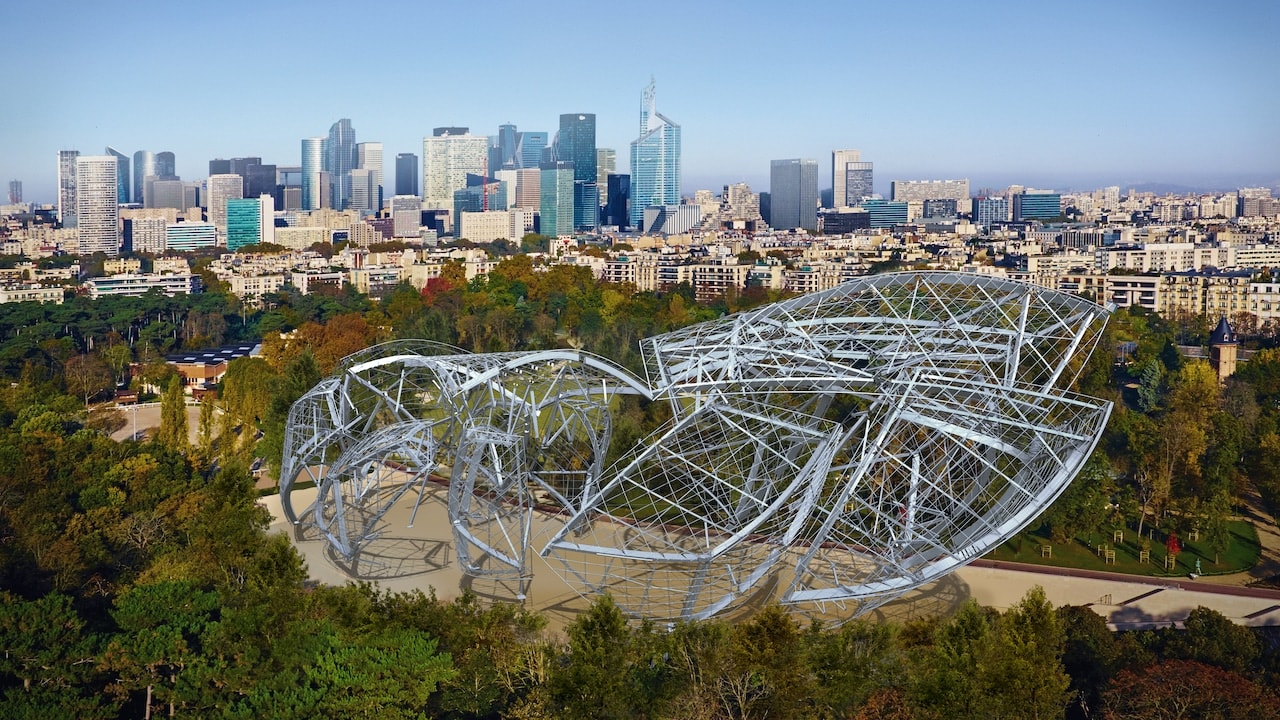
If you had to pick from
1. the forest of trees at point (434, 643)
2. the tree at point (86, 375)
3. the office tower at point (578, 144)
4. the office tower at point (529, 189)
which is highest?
the office tower at point (578, 144)

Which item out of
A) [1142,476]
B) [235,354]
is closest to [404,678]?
[1142,476]

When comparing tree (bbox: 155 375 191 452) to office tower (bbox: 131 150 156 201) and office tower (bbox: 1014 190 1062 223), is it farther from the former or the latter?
office tower (bbox: 131 150 156 201)

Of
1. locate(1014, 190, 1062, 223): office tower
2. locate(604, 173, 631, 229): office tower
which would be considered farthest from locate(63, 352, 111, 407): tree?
locate(604, 173, 631, 229): office tower

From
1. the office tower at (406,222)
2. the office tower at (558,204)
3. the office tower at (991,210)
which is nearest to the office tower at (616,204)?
the office tower at (558,204)

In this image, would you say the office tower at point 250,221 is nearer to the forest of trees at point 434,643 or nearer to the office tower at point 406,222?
the office tower at point 406,222

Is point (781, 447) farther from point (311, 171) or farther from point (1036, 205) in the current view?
point (311, 171)

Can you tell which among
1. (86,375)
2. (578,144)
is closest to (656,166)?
(578,144)
